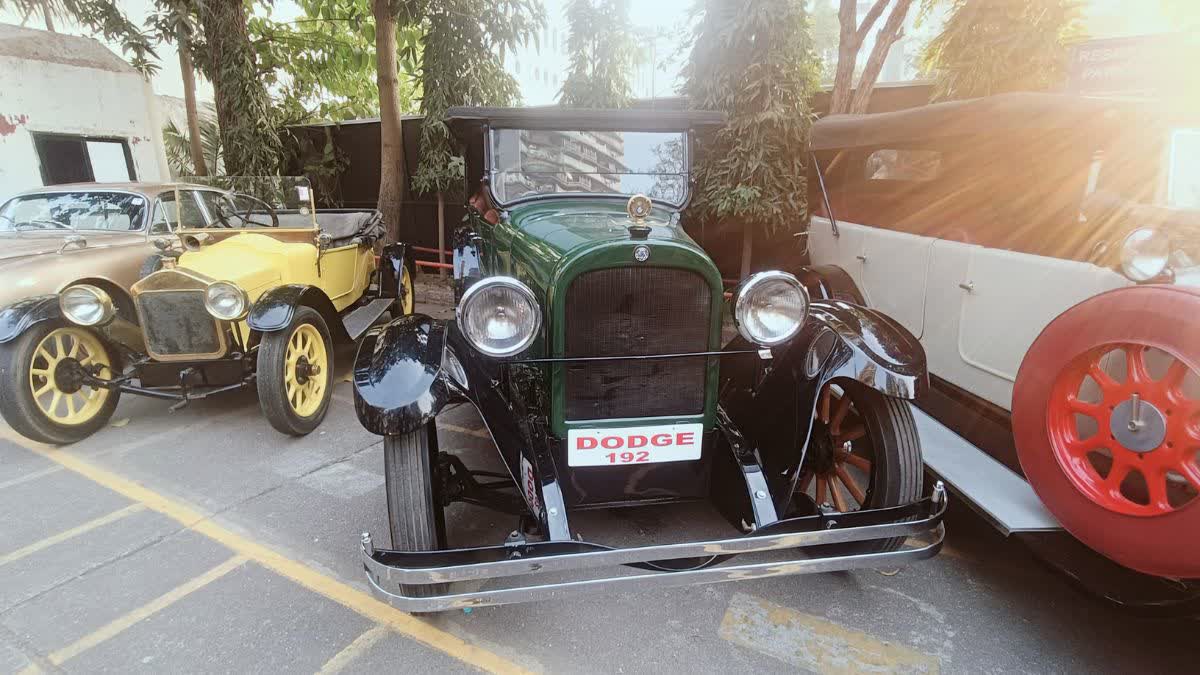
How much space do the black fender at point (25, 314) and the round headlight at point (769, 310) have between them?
13.5ft

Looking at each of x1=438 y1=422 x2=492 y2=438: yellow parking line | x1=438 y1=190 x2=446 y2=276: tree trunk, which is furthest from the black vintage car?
x1=438 y1=190 x2=446 y2=276: tree trunk

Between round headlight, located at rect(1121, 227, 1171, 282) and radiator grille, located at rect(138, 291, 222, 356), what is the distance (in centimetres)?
462

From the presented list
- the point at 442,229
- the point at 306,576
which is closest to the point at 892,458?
the point at 306,576

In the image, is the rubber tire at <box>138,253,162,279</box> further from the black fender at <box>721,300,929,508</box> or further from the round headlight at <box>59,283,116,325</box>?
the black fender at <box>721,300,929,508</box>

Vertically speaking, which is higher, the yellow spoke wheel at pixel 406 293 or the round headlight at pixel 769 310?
the round headlight at pixel 769 310

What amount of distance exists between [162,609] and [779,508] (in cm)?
246

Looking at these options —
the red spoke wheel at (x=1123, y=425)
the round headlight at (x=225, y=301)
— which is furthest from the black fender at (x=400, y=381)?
the red spoke wheel at (x=1123, y=425)

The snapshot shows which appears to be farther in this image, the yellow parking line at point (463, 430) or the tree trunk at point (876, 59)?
the tree trunk at point (876, 59)

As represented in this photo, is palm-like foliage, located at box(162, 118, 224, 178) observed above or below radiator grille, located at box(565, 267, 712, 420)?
above

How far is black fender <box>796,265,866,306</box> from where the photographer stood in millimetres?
3959

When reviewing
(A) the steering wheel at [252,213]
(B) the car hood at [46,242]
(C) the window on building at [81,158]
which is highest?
(C) the window on building at [81,158]

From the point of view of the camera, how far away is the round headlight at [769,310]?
220 centimetres

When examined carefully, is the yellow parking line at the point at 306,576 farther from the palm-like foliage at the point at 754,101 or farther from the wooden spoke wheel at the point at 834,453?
the palm-like foliage at the point at 754,101

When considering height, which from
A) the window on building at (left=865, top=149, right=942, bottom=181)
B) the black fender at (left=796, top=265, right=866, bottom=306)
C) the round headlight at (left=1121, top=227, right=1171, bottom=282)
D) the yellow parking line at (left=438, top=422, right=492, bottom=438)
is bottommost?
the yellow parking line at (left=438, top=422, right=492, bottom=438)
